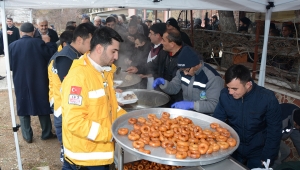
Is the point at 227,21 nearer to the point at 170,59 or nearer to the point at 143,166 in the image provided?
the point at 170,59

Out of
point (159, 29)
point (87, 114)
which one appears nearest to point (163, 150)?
point (87, 114)

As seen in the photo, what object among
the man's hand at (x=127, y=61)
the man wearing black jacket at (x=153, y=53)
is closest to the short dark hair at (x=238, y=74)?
the man wearing black jacket at (x=153, y=53)

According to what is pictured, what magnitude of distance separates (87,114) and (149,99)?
5.92 ft

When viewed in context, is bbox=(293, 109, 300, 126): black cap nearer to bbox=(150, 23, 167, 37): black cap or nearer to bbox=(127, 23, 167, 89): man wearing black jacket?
bbox=(127, 23, 167, 89): man wearing black jacket

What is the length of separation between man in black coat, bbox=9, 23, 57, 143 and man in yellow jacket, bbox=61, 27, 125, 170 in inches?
110

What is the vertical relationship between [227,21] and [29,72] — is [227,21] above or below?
above

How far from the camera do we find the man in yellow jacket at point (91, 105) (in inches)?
79.9

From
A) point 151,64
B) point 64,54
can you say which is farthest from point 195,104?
point 151,64

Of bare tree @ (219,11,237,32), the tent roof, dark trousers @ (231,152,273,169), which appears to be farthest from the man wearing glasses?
bare tree @ (219,11,237,32)

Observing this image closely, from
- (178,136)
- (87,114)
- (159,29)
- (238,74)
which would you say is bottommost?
(178,136)

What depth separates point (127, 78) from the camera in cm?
465

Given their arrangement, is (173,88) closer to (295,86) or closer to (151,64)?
(151,64)

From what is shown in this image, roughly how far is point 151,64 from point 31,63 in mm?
2233

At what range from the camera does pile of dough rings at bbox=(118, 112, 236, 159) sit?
6.04ft
